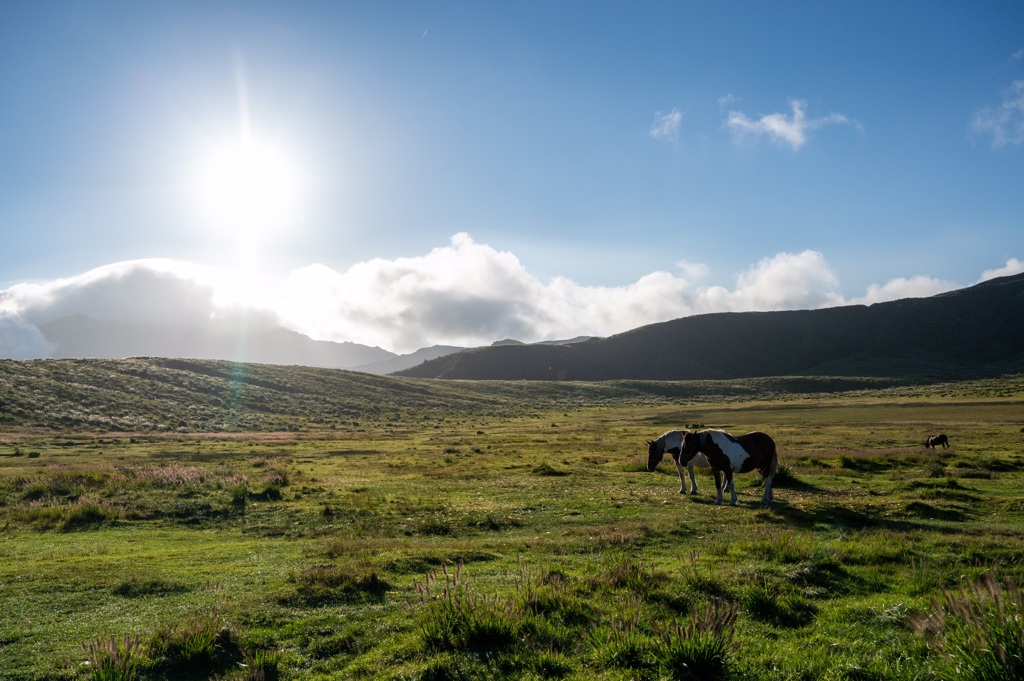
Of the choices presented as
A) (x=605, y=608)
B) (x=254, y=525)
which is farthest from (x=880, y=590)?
(x=254, y=525)

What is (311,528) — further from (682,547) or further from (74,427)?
(74,427)

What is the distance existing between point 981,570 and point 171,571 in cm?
1560

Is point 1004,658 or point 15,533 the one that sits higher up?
point 1004,658

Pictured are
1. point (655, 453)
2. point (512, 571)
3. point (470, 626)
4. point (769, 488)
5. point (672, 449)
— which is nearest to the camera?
point (470, 626)

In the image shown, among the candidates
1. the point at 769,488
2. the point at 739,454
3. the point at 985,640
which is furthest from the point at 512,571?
the point at 769,488

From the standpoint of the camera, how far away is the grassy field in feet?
23.1

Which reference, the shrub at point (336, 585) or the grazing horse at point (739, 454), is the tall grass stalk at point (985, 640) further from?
the grazing horse at point (739, 454)

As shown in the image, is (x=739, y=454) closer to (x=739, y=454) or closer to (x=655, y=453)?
(x=739, y=454)

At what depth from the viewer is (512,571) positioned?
469 inches

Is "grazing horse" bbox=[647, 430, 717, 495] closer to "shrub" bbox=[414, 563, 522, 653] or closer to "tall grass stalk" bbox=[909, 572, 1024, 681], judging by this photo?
"shrub" bbox=[414, 563, 522, 653]

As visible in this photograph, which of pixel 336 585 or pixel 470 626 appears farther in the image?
pixel 336 585

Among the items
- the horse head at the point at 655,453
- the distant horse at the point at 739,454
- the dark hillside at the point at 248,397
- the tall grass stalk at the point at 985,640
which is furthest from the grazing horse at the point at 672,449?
the dark hillside at the point at 248,397

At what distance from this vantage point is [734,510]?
18.4 metres

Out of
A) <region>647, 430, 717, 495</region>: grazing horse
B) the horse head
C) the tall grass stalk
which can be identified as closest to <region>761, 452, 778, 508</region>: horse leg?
<region>647, 430, 717, 495</region>: grazing horse
